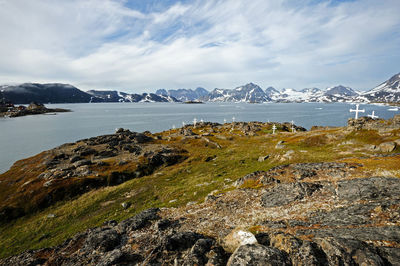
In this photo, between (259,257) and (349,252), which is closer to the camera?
(349,252)

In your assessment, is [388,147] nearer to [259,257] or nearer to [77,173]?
[259,257]

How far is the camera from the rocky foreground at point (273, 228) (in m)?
10.8

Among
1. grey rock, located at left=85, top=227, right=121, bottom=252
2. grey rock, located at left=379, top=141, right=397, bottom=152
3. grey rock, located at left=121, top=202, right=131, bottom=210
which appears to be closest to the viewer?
grey rock, located at left=85, top=227, right=121, bottom=252

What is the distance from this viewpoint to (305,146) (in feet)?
182

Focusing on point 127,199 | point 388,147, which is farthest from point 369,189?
point 127,199

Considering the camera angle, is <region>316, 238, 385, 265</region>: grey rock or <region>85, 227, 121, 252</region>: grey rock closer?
<region>316, 238, 385, 265</region>: grey rock

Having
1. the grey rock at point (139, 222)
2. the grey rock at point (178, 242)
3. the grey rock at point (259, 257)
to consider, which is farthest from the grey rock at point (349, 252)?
the grey rock at point (139, 222)

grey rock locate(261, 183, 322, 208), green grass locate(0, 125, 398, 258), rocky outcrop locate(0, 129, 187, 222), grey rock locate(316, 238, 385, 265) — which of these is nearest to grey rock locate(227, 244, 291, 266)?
grey rock locate(316, 238, 385, 265)

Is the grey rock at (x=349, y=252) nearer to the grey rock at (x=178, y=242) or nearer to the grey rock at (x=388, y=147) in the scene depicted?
the grey rock at (x=178, y=242)

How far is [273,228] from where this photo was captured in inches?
636

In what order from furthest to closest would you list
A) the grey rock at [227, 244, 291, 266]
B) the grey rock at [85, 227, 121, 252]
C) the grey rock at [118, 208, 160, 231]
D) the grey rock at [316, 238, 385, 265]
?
the grey rock at [118, 208, 160, 231], the grey rock at [85, 227, 121, 252], the grey rock at [227, 244, 291, 266], the grey rock at [316, 238, 385, 265]

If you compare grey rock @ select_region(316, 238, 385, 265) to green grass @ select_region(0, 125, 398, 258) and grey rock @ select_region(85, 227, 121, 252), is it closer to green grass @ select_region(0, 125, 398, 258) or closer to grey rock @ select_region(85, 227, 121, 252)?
grey rock @ select_region(85, 227, 121, 252)

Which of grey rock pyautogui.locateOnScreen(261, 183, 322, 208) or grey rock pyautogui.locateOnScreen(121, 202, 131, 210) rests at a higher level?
grey rock pyautogui.locateOnScreen(261, 183, 322, 208)

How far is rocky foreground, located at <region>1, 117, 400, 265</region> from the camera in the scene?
1084cm
